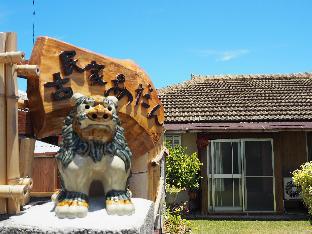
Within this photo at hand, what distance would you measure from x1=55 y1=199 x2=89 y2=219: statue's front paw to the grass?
595 centimetres

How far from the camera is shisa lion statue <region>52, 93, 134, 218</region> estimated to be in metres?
3.05

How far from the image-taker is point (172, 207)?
32.7 feet

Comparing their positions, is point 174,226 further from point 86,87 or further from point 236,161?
point 86,87

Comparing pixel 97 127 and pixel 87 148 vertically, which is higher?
pixel 97 127

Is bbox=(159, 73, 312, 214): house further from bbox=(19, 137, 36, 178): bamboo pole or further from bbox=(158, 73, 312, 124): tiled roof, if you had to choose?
bbox=(19, 137, 36, 178): bamboo pole

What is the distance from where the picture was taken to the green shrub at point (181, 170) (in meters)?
10.2

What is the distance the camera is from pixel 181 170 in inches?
400

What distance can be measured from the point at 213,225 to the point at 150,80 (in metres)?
5.44

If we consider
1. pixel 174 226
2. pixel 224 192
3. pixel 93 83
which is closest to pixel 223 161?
pixel 224 192

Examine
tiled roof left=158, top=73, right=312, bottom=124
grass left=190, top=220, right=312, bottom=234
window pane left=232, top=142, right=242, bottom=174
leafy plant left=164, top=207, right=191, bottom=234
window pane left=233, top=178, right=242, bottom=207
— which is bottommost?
grass left=190, top=220, right=312, bottom=234

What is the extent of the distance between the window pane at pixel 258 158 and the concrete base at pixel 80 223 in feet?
28.4

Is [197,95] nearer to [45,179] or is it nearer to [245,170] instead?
[245,170]

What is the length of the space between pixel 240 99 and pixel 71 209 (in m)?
10.7

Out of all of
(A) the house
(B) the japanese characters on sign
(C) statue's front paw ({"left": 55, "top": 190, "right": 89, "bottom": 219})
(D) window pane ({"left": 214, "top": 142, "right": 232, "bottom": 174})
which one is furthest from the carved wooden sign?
(D) window pane ({"left": 214, "top": 142, "right": 232, "bottom": 174})
